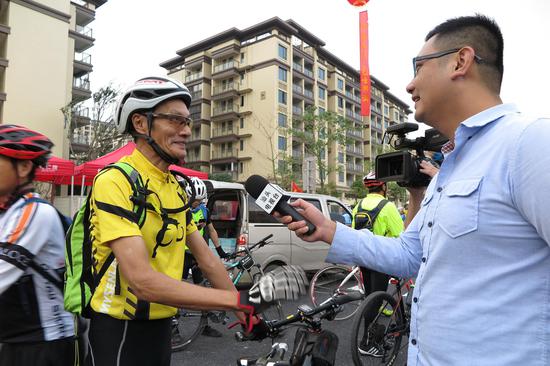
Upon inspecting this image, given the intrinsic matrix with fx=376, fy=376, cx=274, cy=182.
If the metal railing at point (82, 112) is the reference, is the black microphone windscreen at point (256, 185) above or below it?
below

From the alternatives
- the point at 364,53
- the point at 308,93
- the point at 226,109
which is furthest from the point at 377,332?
the point at 308,93

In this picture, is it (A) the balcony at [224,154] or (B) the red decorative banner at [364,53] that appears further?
(A) the balcony at [224,154]

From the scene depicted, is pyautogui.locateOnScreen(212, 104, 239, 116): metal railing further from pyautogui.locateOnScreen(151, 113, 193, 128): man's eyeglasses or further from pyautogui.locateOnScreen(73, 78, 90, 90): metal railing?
pyautogui.locateOnScreen(151, 113, 193, 128): man's eyeglasses

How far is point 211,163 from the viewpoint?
49.4 metres

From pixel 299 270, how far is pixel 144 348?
2.73 feet

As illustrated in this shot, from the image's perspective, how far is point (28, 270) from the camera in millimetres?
1781

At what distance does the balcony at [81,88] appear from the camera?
29.5 metres

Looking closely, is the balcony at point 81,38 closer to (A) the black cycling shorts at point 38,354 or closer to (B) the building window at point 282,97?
(B) the building window at point 282,97

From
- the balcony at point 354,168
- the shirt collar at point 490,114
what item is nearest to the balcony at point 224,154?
the balcony at point 354,168

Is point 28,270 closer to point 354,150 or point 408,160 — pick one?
point 408,160

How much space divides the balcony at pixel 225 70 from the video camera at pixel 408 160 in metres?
48.3

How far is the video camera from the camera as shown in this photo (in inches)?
81.6

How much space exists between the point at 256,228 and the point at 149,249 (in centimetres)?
566

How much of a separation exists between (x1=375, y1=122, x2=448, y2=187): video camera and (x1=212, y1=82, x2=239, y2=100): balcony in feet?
155
